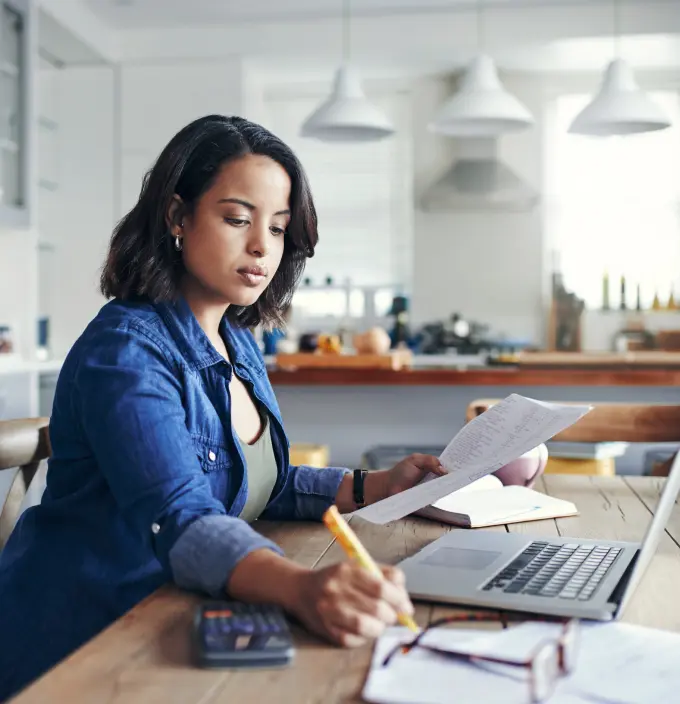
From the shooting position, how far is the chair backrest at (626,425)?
1889 mm

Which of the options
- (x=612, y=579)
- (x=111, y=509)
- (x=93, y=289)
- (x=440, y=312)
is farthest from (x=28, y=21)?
(x=612, y=579)

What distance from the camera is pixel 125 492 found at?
0.93 m

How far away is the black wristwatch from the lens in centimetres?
135

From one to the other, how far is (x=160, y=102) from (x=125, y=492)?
5.31m

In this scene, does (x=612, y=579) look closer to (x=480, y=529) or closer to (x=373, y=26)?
(x=480, y=529)

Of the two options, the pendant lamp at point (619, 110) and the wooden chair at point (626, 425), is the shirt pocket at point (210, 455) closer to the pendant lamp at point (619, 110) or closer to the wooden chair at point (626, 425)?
the wooden chair at point (626, 425)

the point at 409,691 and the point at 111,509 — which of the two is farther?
the point at 111,509

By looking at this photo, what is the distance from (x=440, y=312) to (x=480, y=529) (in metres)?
5.19

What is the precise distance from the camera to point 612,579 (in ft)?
2.91

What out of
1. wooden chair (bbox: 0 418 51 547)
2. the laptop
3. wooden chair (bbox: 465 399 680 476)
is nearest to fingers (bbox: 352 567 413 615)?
the laptop

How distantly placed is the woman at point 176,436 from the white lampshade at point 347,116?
9.46 feet

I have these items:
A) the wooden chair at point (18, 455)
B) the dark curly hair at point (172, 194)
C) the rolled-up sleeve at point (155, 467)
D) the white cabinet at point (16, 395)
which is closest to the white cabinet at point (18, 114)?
the white cabinet at point (16, 395)

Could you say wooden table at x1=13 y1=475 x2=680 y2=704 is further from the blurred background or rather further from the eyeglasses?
the blurred background

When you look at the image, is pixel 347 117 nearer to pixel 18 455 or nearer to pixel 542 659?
pixel 18 455
